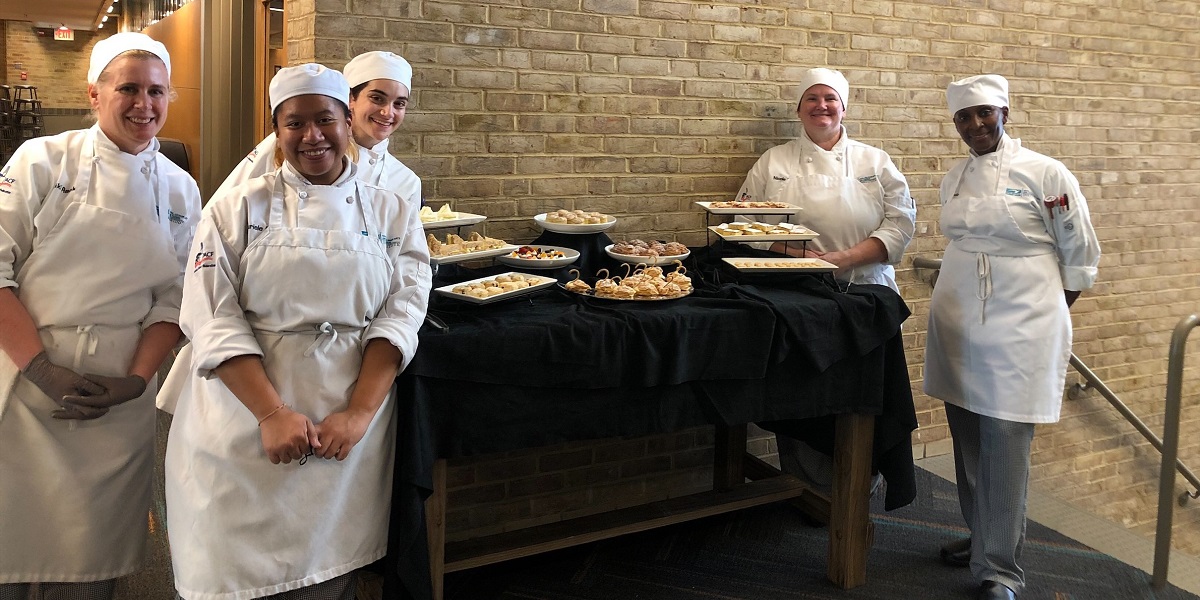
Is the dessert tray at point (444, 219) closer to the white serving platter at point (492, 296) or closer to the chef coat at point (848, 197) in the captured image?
the white serving platter at point (492, 296)

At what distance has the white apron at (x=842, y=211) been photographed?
3.43 meters

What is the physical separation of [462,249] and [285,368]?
0.89 meters

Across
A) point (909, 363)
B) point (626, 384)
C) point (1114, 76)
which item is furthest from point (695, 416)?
point (1114, 76)

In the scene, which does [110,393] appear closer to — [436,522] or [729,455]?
[436,522]

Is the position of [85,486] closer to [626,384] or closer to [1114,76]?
[626,384]

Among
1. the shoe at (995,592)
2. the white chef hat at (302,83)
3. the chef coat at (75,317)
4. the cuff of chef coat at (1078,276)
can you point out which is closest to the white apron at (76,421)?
the chef coat at (75,317)

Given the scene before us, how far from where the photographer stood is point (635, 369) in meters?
2.50

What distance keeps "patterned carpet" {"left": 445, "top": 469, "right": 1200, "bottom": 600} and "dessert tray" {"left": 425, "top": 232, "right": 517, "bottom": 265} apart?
111cm

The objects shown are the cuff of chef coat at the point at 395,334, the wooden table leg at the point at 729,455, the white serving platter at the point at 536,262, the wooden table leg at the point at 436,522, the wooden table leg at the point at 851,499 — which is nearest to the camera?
the cuff of chef coat at the point at 395,334

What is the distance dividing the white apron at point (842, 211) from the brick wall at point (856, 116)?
0.42 metres

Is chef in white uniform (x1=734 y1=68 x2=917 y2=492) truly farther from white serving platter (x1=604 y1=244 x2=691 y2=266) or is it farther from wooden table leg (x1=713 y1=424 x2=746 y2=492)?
white serving platter (x1=604 y1=244 x2=691 y2=266)

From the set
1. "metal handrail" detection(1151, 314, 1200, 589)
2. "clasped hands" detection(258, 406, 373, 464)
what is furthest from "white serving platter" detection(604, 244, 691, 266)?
"metal handrail" detection(1151, 314, 1200, 589)

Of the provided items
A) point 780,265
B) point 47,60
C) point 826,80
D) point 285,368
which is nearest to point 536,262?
point 780,265

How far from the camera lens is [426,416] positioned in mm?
2221
